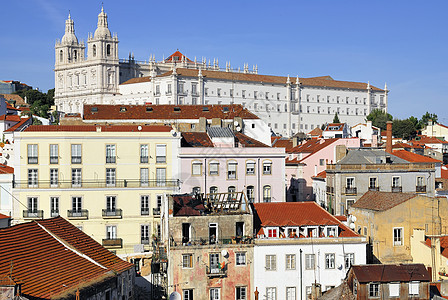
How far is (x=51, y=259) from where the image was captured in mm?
25812

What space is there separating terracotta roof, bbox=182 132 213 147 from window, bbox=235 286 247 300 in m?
18.6

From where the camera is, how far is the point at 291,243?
37156 millimetres

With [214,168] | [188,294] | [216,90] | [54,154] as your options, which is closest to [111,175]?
[54,154]

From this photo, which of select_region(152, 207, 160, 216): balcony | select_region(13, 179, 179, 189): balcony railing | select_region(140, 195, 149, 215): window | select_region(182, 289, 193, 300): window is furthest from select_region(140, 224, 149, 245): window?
select_region(182, 289, 193, 300): window

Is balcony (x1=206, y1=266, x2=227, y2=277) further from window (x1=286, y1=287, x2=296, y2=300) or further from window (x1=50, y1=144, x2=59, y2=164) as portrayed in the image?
window (x1=50, y1=144, x2=59, y2=164)

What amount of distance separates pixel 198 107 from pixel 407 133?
78356 millimetres

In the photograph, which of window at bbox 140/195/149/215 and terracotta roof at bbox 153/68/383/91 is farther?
terracotta roof at bbox 153/68/383/91

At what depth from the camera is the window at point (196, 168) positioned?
5100cm

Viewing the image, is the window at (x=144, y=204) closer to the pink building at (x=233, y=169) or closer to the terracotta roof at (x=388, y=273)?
the pink building at (x=233, y=169)

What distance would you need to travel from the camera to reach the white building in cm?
3681

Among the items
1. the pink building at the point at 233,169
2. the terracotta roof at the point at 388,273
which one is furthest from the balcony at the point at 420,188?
the terracotta roof at the point at 388,273

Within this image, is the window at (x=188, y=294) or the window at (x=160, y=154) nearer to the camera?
the window at (x=188, y=294)

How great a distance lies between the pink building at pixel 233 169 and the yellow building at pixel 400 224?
1266 cm

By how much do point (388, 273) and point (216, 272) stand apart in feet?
32.1
